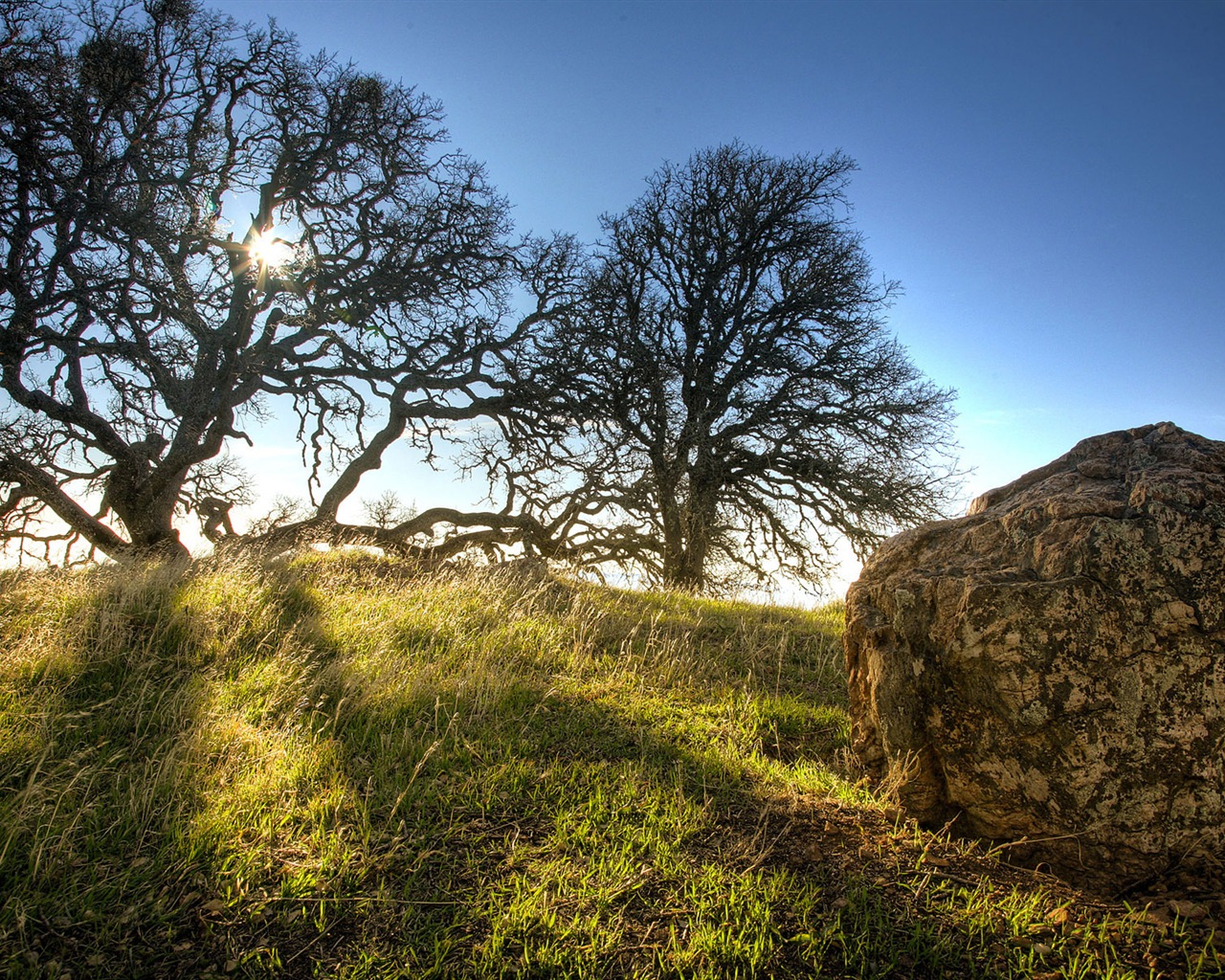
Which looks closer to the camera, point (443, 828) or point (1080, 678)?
point (1080, 678)

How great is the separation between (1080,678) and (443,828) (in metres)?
3.24

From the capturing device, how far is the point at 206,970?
253 centimetres

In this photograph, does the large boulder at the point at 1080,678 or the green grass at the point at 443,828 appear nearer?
the green grass at the point at 443,828

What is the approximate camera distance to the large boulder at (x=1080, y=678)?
9.60ft

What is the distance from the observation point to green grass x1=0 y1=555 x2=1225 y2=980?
103 inches

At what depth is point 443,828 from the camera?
132 inches

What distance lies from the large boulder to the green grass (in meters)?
0.28

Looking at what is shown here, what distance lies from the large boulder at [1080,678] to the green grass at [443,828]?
0.92ft

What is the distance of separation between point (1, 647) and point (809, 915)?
18.2ft

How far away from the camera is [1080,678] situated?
3.08 meters

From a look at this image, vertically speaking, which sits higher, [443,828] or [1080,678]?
[1080,678]

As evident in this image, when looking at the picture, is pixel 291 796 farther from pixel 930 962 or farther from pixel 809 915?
pixel 930 962

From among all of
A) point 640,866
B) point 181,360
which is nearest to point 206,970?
point 640,866

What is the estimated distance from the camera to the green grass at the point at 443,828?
2621mm
